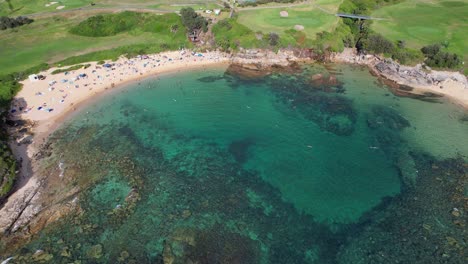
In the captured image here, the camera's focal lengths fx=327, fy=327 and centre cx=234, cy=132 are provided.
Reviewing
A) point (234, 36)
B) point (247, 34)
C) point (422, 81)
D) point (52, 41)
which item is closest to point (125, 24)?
point (52, 41)

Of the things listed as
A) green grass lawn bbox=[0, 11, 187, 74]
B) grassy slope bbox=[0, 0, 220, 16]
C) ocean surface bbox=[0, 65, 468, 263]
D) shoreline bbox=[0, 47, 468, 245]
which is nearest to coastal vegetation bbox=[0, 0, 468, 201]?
green grass lawn bbox=[0, 11, 187, 74]

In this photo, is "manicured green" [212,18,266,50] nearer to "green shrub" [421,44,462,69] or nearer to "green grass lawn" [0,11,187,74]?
"green grass lawn" [0,11,187,74]

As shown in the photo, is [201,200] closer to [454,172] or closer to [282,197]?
[282,197]

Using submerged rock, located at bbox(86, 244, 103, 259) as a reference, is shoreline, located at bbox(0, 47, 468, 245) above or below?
above

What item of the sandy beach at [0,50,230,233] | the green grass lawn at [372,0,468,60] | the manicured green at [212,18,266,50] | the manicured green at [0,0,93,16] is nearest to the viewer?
the sandy beach at [0,50,230,233]

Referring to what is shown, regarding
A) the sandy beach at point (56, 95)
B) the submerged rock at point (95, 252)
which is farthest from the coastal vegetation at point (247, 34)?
the submerged rock at point (95, 252)

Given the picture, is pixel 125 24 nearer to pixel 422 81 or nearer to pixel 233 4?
pixel 233 4
